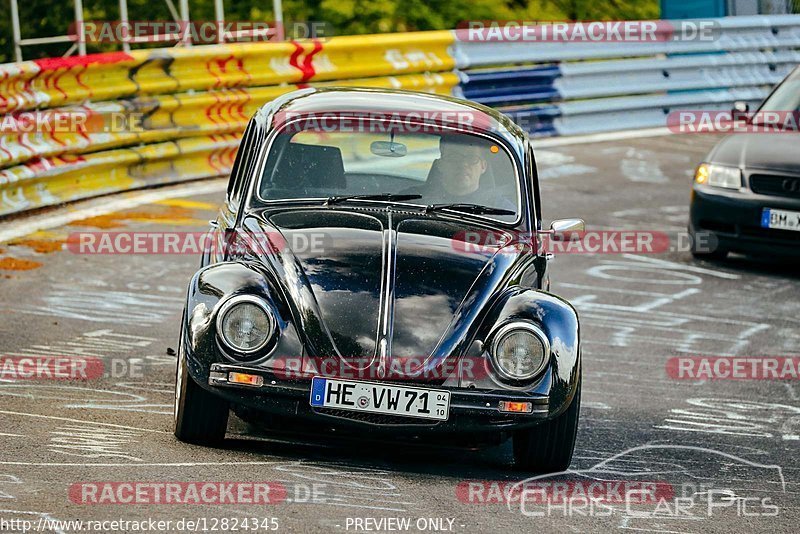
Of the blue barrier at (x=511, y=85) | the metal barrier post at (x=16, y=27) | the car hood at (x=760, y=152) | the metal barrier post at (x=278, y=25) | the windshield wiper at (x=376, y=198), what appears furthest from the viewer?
the metal barrier post at (x=278, y=25)

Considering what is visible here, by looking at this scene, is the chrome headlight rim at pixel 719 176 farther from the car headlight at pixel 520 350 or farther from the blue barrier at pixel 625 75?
the car headlight at pixel 520 350

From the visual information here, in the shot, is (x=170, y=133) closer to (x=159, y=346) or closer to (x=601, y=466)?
(x=159, y=346)

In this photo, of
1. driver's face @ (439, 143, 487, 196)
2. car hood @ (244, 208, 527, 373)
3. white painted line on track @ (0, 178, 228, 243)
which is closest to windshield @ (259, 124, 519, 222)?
driver's face @ (439, 143, 487, 196)

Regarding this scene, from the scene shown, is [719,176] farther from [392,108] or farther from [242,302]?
[242,302]

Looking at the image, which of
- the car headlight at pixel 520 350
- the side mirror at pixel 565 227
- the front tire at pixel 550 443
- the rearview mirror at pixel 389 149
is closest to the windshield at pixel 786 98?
the side mirror at pixel 565 227

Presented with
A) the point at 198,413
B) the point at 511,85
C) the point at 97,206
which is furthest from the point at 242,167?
the point at 511,85

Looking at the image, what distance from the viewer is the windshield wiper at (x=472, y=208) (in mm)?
7391

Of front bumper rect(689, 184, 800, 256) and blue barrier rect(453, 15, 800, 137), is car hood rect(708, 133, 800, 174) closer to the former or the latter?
front bumper rect(689, 184, 800, 256)

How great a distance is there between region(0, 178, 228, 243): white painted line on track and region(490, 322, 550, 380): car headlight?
→ 6.37m

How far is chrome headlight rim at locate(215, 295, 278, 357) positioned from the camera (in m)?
6.17

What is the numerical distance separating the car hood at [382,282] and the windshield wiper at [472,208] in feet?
1.07

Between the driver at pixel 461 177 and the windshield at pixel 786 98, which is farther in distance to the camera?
the windshield at pixel 786 98

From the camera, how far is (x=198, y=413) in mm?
6336

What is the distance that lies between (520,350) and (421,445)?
627 mm
